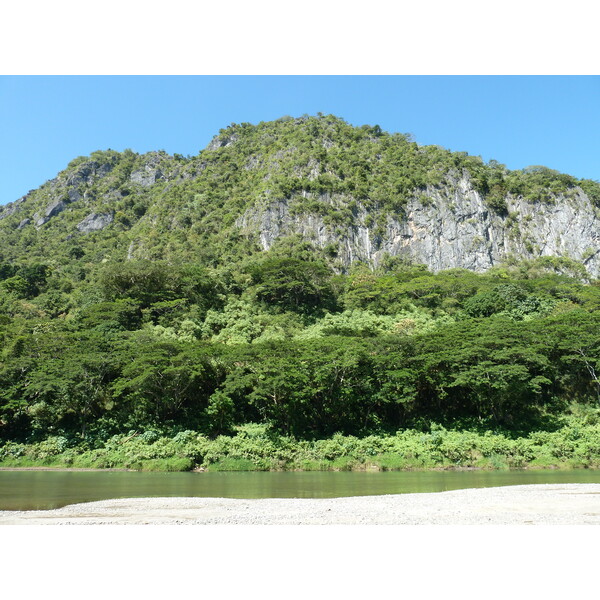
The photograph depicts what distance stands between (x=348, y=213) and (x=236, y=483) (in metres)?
80.0

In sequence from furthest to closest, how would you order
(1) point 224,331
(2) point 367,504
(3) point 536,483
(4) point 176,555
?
(1) point 224,331
(3) point 536,483
(2) point 367,504
(4) point 176,555

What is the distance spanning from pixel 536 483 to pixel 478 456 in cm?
751

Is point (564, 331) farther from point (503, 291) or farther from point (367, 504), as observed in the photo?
point (367, 504)

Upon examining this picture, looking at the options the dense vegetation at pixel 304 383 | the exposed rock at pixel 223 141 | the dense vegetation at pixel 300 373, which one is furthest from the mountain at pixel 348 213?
the dense vegetation at pixel 304 383

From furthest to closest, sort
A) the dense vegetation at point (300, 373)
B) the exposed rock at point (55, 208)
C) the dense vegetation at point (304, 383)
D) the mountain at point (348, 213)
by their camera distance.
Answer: the exposed rock at point (55, 208)
the mountain at point (348, 213)
the dense vegetation at point (304, 383)
the dense vegetation at point (300, 373)

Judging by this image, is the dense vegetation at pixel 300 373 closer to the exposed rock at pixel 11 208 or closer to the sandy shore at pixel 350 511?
the sandy shore at pixel 350 511

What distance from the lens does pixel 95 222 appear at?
392ft

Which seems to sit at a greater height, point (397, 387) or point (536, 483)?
point (397, 387)

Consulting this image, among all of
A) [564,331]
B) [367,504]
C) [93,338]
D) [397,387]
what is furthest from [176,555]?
[564,331]

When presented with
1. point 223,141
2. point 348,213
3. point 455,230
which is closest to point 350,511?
point 348,213

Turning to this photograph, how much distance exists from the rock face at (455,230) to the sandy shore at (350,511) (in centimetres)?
7401

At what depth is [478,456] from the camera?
2588 centimetres

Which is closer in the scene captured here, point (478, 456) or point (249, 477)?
point (249, 477)

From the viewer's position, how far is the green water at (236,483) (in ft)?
52.0
